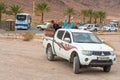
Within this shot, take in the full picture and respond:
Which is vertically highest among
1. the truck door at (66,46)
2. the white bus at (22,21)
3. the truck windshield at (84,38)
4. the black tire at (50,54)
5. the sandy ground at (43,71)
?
the white bus at (22,21)

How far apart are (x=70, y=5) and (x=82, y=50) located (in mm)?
159390

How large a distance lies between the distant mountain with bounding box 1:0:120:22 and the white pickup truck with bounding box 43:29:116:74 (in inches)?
4675

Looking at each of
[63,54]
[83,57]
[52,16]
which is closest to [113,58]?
[83,57]

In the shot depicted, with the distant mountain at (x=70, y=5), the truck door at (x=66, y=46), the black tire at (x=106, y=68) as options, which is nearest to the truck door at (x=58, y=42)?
the truck door at (x=66, y=46)

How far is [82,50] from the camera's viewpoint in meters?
14.0

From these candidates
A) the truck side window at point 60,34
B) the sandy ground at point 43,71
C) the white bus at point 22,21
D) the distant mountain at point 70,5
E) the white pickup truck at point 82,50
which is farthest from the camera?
the distant mountain at point 70,5

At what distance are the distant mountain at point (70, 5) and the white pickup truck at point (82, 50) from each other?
118742 mm

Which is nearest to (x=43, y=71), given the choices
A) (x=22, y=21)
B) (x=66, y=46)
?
(x=66, y=46)

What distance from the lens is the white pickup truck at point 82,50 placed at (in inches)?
549

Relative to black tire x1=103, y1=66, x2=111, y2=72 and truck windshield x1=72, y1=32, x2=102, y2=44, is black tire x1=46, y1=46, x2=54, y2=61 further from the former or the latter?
black tire x1=103, y1=66, x2=111, y2=72

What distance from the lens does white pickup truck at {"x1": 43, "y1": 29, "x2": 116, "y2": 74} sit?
549 inches

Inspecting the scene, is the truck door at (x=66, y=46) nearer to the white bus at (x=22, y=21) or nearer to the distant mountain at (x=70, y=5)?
the white bus at (x=22, y=21)

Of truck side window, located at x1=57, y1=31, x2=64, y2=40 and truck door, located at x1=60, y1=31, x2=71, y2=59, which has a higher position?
truck side window, located at x1=57, y1=31, x2=64, y2=40

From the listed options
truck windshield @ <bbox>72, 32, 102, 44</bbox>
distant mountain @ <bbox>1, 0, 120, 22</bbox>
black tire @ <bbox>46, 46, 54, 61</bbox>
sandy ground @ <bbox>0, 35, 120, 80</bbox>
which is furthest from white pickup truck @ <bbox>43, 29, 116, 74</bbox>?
distant mountain @ <bbox>1, 0, 120, 22</bbox>
